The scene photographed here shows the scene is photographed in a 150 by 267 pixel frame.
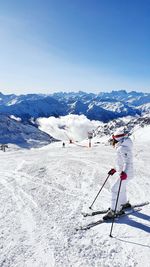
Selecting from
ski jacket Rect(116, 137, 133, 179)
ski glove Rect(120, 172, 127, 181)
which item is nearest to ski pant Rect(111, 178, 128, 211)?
ski jacket Rect(116, 137, 133, 179)

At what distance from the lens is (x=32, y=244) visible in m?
7.50

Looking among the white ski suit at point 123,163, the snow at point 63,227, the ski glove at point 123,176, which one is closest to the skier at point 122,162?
the white ski suit at point 123,163

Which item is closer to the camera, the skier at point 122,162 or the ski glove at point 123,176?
the ski glove at point 123,176

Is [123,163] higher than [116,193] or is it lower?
higher

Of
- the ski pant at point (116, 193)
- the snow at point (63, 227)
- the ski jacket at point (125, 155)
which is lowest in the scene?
the snow at point (63, 227)

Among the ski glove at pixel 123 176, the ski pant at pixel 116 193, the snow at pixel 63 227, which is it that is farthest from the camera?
the ski pant at pixel 116 193

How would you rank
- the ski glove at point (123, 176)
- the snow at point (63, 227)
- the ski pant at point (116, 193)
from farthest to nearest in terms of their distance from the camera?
the ski pant at point (116, 193), the ski glove at point (123, 176), the snow at point (63, 227)

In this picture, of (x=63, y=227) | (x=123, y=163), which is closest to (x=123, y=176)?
(x=123, y=163)

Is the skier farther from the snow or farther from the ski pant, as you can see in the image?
the snow

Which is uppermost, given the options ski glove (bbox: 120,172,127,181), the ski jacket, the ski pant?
the ski jacket

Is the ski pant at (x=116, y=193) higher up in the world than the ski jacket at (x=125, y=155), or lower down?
lower down

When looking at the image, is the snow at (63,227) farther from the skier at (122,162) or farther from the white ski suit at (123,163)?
the white ski suit at (123,163)

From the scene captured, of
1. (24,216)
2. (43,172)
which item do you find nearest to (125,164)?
(24,216)

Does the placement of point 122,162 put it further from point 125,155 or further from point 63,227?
point 63,227
